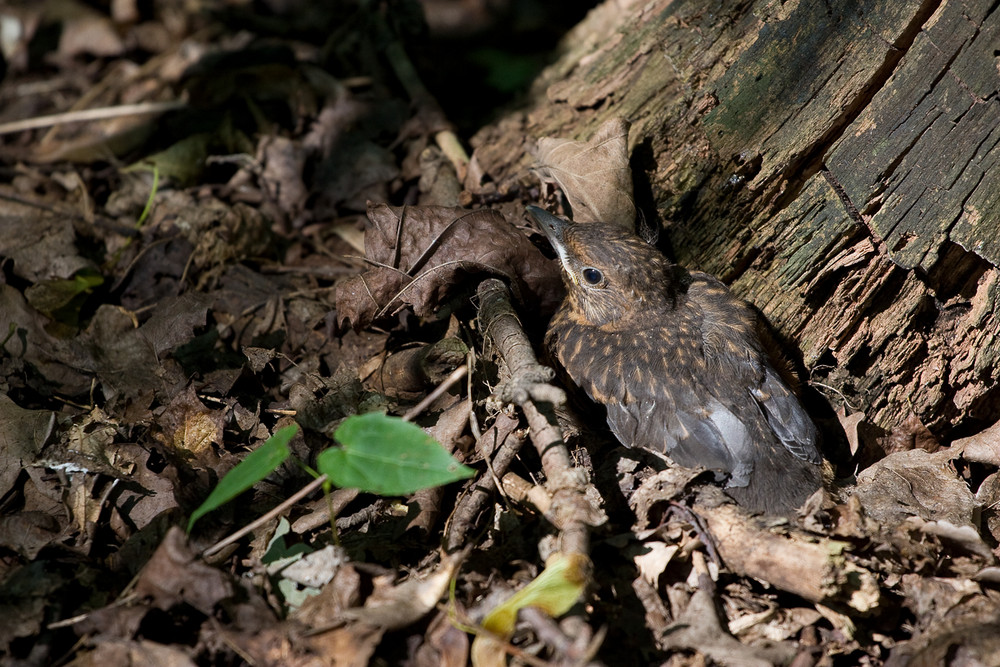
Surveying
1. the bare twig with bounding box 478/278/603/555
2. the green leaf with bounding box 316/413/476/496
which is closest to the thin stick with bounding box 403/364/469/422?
the green leaf with bounding box 316/413/476/496

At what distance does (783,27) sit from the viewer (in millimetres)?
3408

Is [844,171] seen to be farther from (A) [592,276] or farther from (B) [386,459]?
(B) [386,459]

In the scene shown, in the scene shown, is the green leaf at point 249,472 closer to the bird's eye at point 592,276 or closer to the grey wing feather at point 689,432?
the grey wing feather at point 689,432

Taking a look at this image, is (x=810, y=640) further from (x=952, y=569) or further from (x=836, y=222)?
(x=836, y=222)

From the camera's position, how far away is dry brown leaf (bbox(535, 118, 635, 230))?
3.81 metres

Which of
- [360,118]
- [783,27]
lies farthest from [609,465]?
[360,118]

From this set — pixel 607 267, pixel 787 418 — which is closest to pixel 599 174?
pixel 607 267

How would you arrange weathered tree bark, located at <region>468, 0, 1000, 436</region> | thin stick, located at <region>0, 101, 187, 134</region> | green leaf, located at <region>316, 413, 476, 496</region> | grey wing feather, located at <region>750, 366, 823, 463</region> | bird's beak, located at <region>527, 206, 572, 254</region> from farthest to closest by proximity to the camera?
thin stick, located at <region>0, 101, 187, 134</region> → bird's beak, located at <region>527, 206, 572, 254</region> → grey wing feather, located at <region>750, 366, 823, 463</region> → weathered tree bark, located at <region>468, 0, 1000, 436</region> → green leaf, located at <region>316, 413, 476, 496</region>

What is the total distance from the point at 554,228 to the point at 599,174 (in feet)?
1.23

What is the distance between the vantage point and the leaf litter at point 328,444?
100 inches

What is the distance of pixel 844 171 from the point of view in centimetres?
335

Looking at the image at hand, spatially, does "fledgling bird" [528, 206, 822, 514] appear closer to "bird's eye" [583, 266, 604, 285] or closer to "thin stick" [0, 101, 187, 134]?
"bird's eye" [583, 266, 604, 285]

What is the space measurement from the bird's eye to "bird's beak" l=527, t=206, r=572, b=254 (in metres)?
0.15

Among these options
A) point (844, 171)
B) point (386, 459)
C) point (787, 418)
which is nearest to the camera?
point (386, 459)
